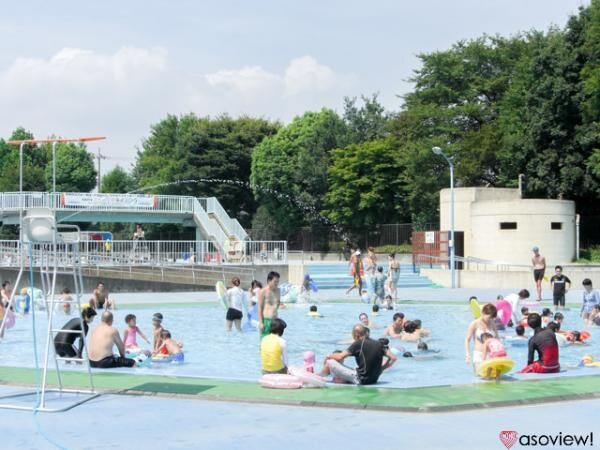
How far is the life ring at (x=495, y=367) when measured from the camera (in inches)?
466

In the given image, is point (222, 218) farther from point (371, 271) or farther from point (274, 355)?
point (274, 355)

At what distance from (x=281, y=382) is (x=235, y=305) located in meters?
9.65

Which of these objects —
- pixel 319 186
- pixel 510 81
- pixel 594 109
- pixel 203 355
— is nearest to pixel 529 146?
pixel 594 109

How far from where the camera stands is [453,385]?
11250mm

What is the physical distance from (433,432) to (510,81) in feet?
159

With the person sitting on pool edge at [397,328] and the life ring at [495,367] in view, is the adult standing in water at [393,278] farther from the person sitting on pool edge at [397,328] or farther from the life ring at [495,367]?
the life ring at [495,367]

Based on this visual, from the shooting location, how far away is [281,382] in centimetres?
1125

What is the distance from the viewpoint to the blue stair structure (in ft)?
123

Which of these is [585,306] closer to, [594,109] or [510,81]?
[594,109]

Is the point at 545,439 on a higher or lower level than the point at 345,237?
lower

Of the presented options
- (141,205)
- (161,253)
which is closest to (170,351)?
(161,253)

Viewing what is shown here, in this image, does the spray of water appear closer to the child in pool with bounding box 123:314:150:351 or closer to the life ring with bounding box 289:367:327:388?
the child in pool with bounding box 123:314:150:351

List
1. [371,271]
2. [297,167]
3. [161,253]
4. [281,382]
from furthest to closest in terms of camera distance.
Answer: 1. [297,167]
2. [161,253]
3. [371,271]
4. [281,382]

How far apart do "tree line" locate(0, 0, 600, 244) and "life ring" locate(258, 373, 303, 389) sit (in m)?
34.2
